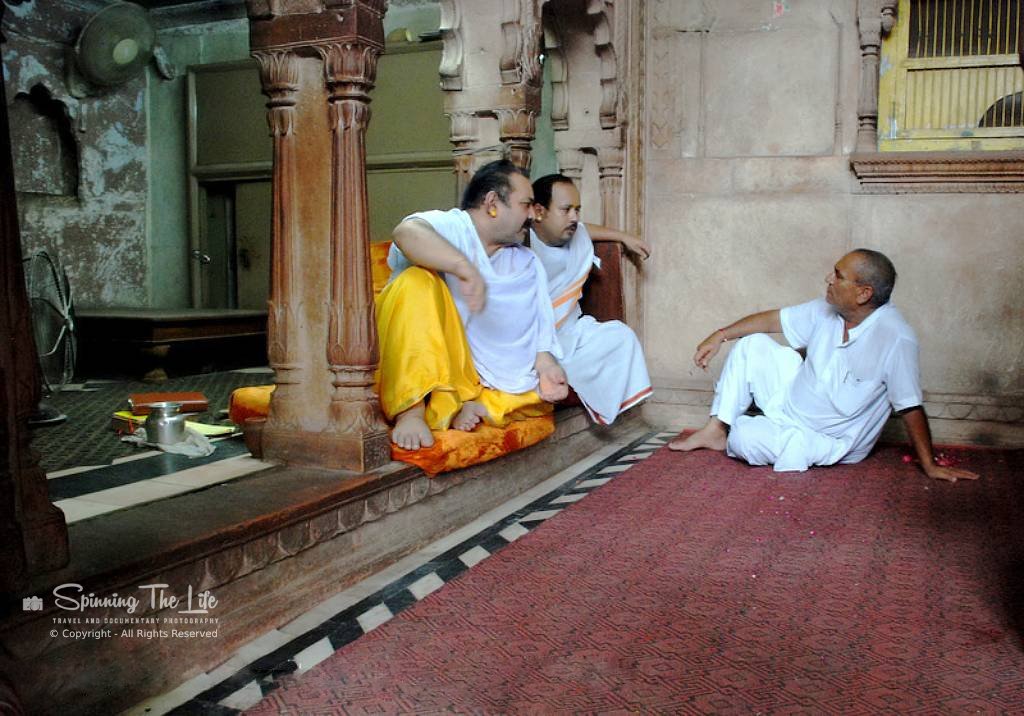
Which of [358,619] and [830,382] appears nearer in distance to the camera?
[358,619]

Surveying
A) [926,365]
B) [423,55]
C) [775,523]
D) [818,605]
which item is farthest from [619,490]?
[423,55]

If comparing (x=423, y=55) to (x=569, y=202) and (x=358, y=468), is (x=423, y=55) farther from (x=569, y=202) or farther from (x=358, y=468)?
(x=358, y=468)

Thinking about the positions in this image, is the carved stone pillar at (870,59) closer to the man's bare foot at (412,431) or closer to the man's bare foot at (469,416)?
the man's bare foot at (469,416)

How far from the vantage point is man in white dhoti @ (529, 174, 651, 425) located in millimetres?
4758

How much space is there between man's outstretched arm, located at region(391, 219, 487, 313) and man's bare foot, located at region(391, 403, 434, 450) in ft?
1.48

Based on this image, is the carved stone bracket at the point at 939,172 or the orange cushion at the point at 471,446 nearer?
the orange cushion at the point at 471,446

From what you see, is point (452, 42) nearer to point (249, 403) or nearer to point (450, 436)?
point (249, 403)

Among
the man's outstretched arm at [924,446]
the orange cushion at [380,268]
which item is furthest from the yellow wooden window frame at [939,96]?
the orange cushion at [380,268]

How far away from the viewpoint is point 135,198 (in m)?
9.46

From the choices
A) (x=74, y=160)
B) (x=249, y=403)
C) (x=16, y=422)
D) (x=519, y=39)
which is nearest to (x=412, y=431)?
(x=249, y=403)

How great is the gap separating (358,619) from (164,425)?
1.58m

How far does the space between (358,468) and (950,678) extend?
1791mm

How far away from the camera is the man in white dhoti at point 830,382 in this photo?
4262mm

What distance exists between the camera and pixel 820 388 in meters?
4.47
